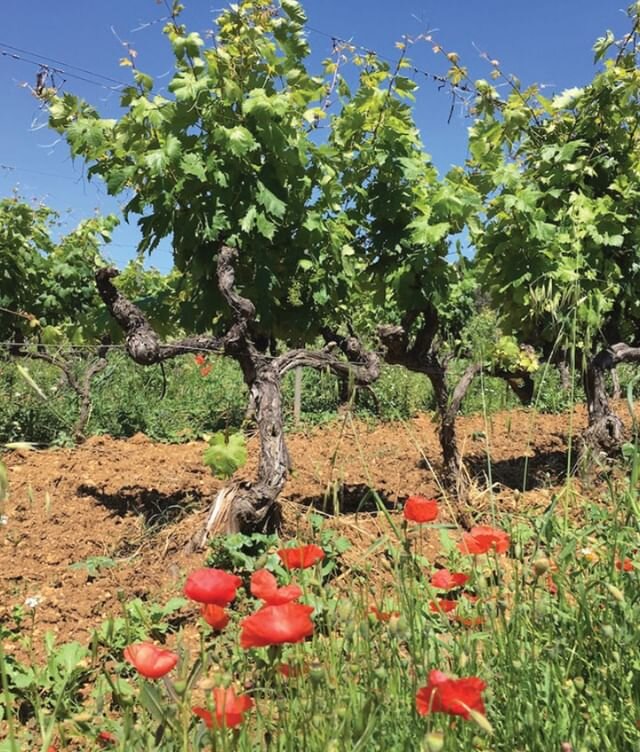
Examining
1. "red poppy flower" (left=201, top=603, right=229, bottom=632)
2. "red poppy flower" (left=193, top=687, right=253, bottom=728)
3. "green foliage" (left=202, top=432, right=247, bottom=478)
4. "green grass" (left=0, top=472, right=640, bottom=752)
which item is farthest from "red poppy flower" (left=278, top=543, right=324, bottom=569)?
"green foliage" (left=202, top=432, right=247, bottom=478)

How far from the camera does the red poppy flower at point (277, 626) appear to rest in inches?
33.5

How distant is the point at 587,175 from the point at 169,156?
3142 mm

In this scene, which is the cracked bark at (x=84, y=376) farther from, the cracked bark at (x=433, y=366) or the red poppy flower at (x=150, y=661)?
the red poppy flower at (x=150, y=661)

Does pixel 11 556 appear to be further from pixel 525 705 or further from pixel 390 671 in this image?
pixel 525 705

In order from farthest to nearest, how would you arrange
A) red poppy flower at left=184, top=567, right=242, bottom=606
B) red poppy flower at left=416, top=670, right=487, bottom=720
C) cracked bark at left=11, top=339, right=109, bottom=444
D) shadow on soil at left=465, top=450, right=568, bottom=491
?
cracked bark at left=11, top=339, right=109, bottom=444, shadow on soil at left=465, top=450, right=568, bottom=491, red poppy flower at left=184, top=567, right=242, bottom=606, red poppy flower at left=416, top=670, right=487, bottom=720

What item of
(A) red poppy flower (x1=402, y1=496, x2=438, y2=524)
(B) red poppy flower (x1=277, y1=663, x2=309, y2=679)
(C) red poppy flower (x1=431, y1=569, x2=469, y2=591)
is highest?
(A) red poppy flower (x1=402, y1=496, x2=438, y2=524)

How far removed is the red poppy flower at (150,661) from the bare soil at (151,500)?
89cm

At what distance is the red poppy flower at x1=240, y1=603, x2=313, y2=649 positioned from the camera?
850mm

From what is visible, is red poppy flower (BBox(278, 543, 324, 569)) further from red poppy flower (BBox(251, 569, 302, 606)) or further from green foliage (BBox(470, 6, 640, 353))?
green foliage (BBox(470, 6, 640, 353))

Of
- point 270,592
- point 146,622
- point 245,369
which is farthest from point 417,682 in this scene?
point 245,369

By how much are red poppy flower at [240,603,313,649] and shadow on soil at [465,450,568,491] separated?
3.90 m

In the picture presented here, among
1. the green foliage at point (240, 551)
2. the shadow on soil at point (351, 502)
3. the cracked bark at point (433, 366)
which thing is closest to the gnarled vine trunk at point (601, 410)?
the cracked bark at point (433, 366)

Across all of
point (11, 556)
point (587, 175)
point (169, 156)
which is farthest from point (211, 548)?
point (587, 175)

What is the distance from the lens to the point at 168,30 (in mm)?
3574
